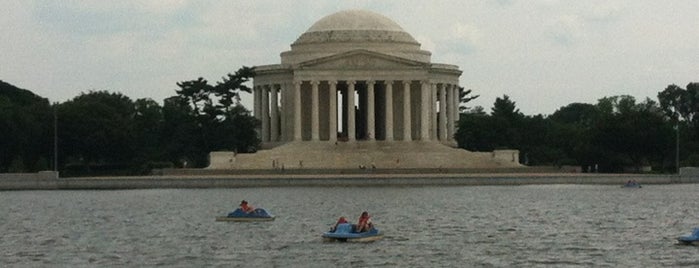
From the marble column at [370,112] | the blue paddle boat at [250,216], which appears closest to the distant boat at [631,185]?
the marble column at [370,112]

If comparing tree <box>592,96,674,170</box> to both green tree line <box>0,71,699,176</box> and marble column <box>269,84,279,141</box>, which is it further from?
marble column <box>269,84,279,141</box>

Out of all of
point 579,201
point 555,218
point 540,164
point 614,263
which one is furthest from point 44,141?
point 614,263

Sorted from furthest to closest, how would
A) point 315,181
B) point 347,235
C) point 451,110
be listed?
point 451,110 → point 315,181 → point 347,235

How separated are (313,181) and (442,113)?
50523 mm

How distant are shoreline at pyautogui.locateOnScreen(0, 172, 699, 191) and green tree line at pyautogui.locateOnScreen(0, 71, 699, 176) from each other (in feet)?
43.0

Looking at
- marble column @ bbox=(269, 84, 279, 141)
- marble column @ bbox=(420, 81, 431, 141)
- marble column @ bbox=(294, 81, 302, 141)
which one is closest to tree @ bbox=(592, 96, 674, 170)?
marble column @ bbox=(420, 81, 431, 141)

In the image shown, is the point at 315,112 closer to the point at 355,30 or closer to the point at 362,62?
the point at 362,62

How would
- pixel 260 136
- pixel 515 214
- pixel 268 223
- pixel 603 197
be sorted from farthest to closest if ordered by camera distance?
1. pixel 260 136
2. pixel 603 197
3. pixel 515 214
4. pixel 268 223

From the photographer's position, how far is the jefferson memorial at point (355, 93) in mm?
180250

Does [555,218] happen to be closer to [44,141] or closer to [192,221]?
[192,221]

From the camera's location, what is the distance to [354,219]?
323 feet

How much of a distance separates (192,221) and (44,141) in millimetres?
67815

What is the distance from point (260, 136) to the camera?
193m

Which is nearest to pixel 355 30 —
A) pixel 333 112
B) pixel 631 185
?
pixel 333 112
